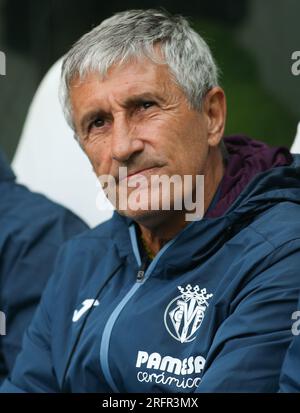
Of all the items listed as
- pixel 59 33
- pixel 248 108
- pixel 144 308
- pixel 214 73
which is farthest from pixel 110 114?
pixel 59 33

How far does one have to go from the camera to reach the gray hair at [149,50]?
269 cm

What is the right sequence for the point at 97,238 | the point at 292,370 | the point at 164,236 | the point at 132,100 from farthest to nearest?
the point at 97,238 < the point at 164,236 < the point at 132,100 < the point at 292,370

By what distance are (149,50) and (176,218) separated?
45cm

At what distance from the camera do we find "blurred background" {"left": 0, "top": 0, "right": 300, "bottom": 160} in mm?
4906

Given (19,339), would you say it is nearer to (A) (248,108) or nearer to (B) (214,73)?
(B) (214,73)

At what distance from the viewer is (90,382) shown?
106 inches

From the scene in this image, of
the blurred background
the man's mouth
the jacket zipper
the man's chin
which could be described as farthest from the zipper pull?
the blurred background

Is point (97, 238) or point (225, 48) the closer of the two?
point (97, 238)

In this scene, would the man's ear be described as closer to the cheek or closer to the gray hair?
the gray hair

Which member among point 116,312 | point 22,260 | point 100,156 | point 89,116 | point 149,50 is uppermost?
point 149,50

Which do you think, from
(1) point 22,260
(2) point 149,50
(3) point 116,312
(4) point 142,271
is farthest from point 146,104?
(1) point 22,260

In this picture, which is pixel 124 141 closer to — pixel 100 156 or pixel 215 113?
pixel 100 156

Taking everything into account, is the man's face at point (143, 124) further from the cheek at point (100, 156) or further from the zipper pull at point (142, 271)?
the zipper pull at point (142, 271)

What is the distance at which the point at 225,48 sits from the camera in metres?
5.22
